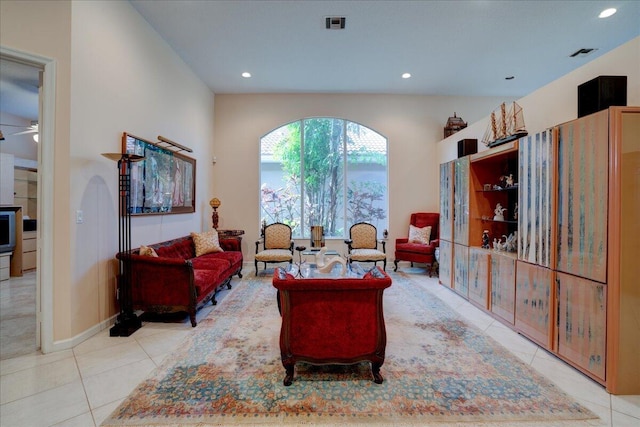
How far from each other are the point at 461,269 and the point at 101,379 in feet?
13.7

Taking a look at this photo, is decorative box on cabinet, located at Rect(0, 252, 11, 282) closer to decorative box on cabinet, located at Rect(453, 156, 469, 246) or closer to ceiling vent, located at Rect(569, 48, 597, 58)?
decorative box on cabinet, located at Rect(453, 156, 469, 246)

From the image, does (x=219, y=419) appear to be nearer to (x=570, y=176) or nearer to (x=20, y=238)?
(x=570, y=176)

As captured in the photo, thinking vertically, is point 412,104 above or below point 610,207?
above

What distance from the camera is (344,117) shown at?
5.97 metres

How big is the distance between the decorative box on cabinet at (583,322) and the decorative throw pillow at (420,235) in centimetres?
315

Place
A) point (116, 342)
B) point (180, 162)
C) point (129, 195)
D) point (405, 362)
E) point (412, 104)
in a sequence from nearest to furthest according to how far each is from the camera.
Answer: point (405, 362) → point (116, 342) → point (129, 195) → point (180, 162) → point (412, 104)

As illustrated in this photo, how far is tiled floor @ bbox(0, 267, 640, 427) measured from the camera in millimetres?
1693

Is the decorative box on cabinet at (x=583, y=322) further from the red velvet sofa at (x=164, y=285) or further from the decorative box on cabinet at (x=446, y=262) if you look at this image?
the red velvet sofa at (x=164, y=285)

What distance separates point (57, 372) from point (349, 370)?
7.62 ft

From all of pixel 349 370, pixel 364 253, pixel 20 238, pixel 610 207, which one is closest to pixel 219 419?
pixel 349 370

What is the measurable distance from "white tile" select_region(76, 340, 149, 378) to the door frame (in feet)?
1.43

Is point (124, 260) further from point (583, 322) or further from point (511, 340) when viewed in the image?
point (583, 322)

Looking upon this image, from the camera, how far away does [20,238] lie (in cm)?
502

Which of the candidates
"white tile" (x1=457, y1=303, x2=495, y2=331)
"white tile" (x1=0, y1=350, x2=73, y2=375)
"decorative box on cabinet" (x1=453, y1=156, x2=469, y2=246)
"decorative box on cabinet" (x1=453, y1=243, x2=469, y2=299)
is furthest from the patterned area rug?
"decorative box on cabinet" (x1=453, y1=156, x2=469, y2=246)
